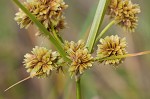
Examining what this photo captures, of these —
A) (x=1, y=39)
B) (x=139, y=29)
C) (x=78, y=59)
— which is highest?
(x=1, y=39)

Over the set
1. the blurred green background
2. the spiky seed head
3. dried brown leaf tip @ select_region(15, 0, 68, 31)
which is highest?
the blurred green background

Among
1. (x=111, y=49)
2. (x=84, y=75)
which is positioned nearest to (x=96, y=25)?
(x=111, y=49)

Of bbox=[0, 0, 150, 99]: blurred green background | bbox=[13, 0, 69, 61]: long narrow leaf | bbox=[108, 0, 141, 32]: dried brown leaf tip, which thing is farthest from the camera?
bbox=[0, 0, 150, 99]: blurred green background

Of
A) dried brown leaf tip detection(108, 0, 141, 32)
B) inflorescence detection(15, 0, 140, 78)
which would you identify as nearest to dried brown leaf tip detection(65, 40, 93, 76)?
inflorescence detection(15, 0, 140, 78)

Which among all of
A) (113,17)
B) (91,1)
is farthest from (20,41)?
(113,17)

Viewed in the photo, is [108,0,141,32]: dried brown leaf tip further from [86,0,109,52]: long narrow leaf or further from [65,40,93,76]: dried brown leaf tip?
[65,40,93,76]: dried brown leaf tip

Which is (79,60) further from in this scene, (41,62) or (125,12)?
(125,12)

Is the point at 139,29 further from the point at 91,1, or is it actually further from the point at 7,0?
the point at 7,0
